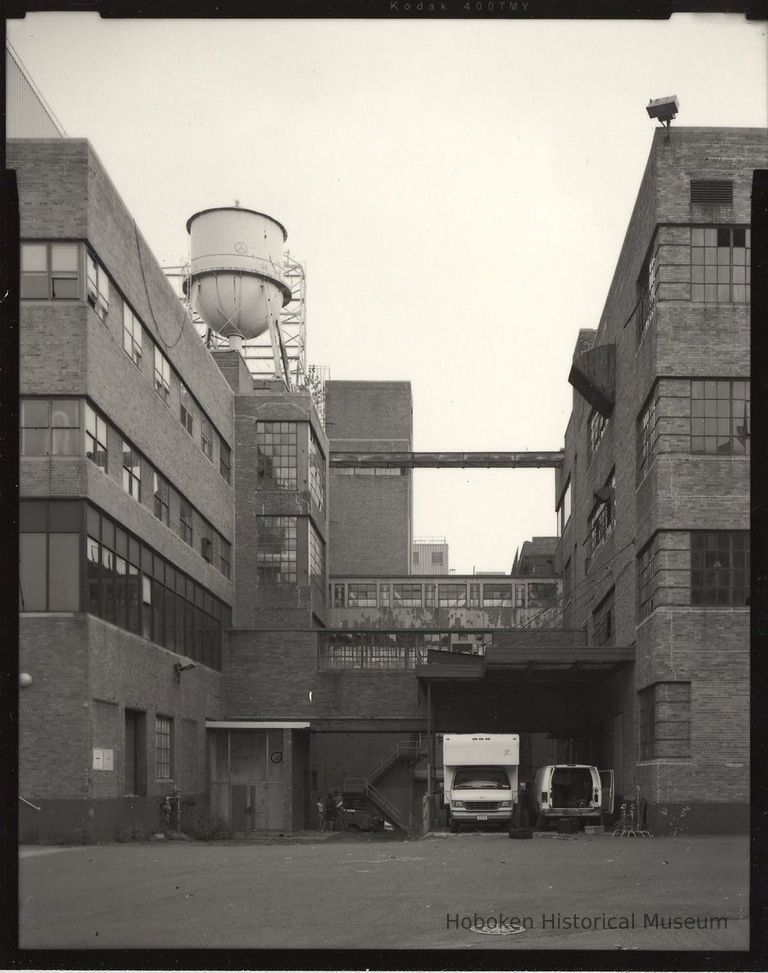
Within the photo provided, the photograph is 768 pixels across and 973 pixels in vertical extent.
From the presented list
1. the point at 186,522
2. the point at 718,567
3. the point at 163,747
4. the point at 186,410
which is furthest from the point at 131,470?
the point at 718,567

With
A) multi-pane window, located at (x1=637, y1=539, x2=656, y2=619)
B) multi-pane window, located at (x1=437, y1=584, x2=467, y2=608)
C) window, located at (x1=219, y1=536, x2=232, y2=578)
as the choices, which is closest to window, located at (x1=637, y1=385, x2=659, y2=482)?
multi-pane window, located at (x1=637, y1=539, x2=656, y2=619)

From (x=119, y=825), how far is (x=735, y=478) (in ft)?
55.7

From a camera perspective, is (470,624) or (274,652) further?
(470,624)

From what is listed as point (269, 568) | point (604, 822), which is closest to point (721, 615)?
point (604, 822)

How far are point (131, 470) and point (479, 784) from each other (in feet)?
41.8

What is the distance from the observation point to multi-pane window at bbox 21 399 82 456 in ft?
93.1

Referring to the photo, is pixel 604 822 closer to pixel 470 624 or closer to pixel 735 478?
pixel 735 478

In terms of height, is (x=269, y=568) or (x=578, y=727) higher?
(x=269, y=568)

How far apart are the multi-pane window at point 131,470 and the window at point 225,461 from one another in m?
13.7

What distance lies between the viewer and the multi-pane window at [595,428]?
1662 inches

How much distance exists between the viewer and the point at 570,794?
114 feet

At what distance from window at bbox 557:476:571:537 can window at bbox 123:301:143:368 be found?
2584cm

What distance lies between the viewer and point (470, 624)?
224 ft

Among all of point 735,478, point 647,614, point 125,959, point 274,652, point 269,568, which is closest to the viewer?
point 125,959
